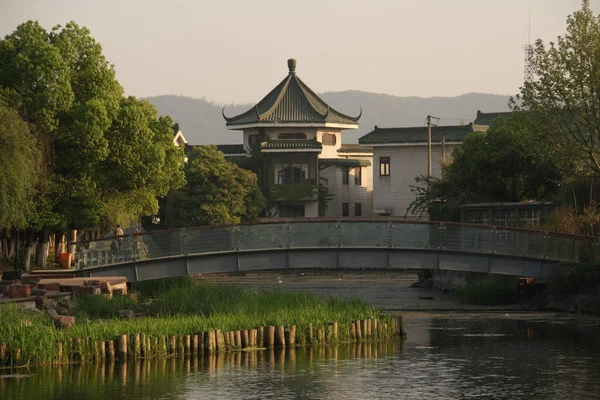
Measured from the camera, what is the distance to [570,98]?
4812 centimetres

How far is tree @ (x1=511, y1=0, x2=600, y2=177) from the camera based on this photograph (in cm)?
4772

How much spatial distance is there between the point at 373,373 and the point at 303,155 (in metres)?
73.3

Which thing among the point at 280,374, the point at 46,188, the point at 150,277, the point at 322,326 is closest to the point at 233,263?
the point at 150,277

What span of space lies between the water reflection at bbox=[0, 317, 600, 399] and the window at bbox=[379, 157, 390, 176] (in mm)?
64186

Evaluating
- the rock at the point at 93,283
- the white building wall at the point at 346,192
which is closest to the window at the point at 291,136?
the white building wall at the point at 346,192

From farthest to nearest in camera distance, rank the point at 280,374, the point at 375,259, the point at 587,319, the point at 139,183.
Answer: the point at 139,183
the point at 375,259
the point at 587,319
the point at 280,374

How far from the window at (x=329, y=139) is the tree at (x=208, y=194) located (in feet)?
67.0

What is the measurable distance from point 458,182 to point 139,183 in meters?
17.0

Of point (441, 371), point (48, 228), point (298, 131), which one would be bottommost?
point (441, 371)

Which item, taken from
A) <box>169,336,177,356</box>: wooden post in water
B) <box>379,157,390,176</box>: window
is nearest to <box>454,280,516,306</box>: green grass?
<box>169,336,177,356</box>: wooden post in water

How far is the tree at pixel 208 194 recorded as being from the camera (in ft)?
276

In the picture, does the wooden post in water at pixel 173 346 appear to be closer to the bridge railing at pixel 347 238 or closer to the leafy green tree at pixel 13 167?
the leafy green tree at pixel 13 167

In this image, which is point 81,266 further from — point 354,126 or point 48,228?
point 354,126

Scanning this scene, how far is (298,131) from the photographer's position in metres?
106
